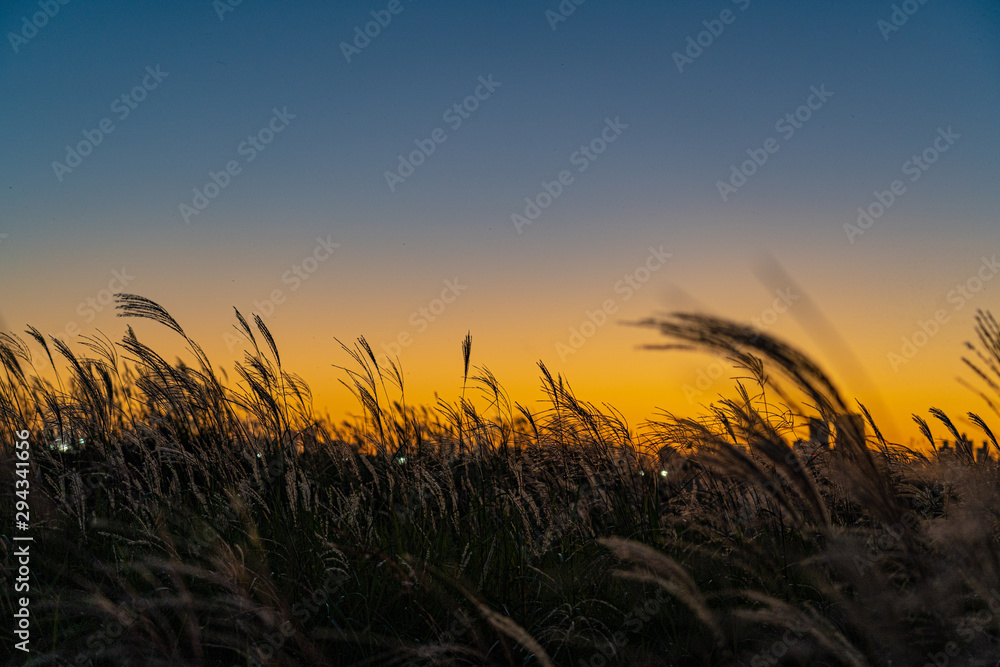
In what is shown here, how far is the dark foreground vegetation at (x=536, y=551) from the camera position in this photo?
2.43 m

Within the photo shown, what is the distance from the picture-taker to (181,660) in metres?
2.72

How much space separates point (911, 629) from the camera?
2.70 metres

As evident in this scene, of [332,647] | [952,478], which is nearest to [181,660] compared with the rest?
[332,647]

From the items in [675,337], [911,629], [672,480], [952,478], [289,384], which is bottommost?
[911,629]

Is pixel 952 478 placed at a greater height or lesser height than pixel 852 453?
lesser

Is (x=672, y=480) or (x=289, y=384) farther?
(x=289, y=384)

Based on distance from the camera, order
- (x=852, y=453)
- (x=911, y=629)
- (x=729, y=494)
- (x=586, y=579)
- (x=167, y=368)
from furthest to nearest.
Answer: (x=167, y=368) → (x=729, y=494) → (x=586, y=579) → (x=911, y=629) → (x=852, y=453)

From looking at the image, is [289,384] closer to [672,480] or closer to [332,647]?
[332,647]

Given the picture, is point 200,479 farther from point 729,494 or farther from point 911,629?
point 911,629

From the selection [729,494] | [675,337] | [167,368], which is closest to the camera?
[675,337]

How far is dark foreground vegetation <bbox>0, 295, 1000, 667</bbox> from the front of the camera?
2.43m

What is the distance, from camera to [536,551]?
332 centimetres

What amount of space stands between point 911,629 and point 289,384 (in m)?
3.57

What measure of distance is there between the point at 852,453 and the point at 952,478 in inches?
54.8
